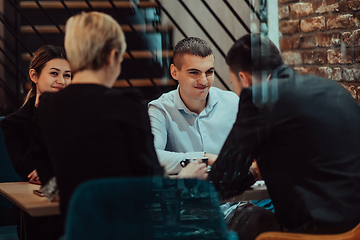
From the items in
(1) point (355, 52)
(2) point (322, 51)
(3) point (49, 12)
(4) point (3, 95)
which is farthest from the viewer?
(4) point (3, 95)

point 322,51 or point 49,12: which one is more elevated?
point 49,12

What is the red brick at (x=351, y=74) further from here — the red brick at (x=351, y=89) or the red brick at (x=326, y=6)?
the red brick at (x=326, y=6)

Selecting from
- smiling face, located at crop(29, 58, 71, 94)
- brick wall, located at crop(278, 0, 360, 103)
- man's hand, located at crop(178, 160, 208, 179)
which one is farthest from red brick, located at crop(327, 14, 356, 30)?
smiling face, located at crop(29, 58, 71, 94)

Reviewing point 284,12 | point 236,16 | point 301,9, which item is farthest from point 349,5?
point 236,16

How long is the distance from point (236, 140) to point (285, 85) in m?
0.23

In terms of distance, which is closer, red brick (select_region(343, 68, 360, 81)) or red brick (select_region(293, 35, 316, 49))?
red brick (select_region(293, 35, 316, 49))

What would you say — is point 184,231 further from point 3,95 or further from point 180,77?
point 3,95

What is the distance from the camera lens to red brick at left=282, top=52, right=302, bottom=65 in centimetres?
142

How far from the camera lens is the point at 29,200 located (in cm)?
134

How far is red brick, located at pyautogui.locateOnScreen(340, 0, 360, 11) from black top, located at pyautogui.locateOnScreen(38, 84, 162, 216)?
957mm

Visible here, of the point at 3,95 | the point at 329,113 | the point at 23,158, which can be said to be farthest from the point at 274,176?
the point at 3,95

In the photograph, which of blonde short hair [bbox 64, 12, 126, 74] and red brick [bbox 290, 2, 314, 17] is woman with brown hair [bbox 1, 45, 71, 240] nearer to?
blonde short hair [bbox 64, 12, 126, 74]

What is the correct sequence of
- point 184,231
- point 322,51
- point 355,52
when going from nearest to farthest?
point 184,231 < point 322,51 < point 355,52

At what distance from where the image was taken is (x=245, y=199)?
4.67 feet
